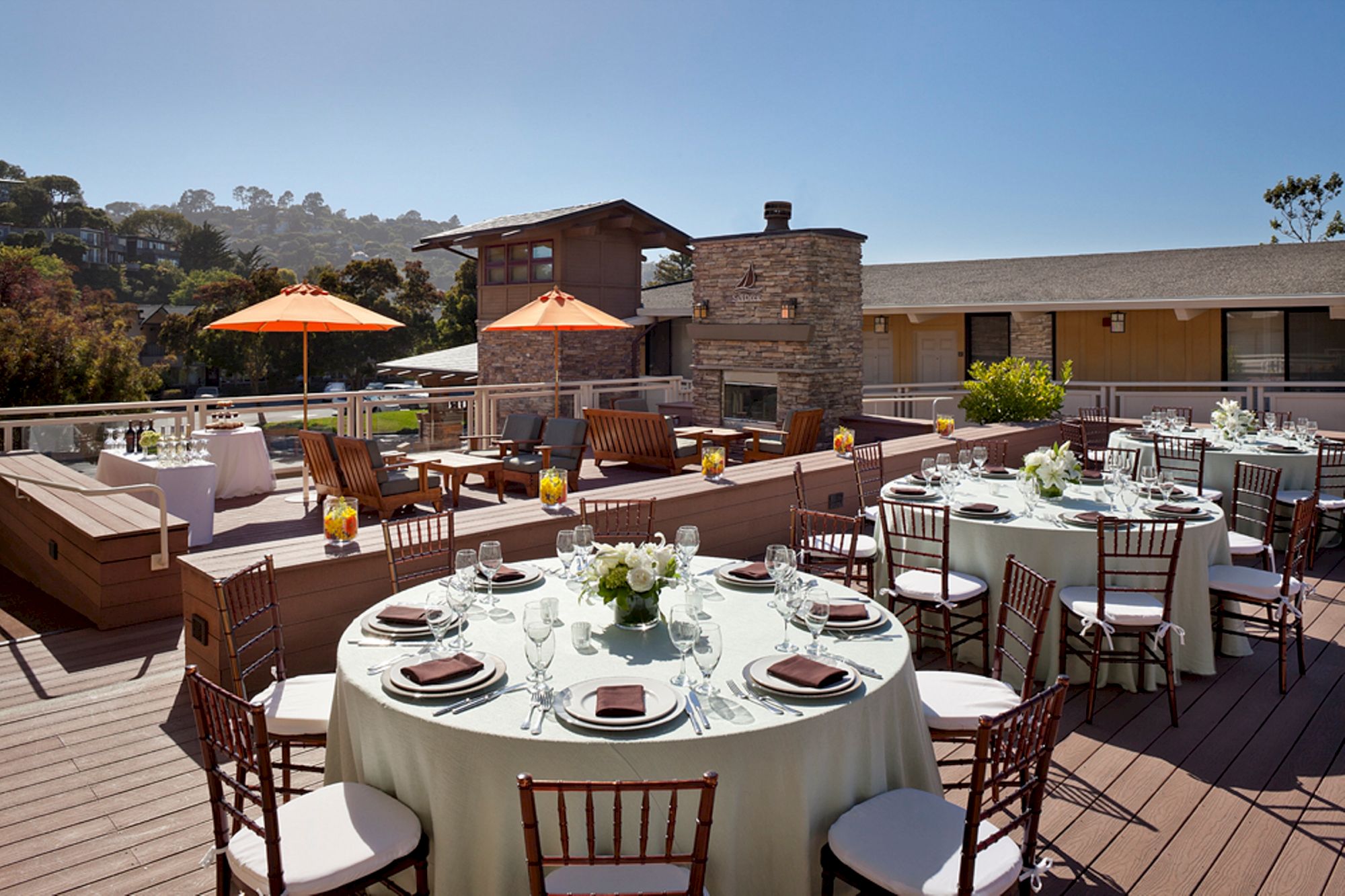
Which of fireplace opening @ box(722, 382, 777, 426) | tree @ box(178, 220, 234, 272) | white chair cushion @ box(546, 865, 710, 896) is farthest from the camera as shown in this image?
tree @ box(178, 220, 234, 272)

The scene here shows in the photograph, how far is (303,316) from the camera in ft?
28.1

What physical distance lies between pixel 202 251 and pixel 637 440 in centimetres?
8012

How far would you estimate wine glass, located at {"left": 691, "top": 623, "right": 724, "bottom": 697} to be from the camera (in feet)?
8.36

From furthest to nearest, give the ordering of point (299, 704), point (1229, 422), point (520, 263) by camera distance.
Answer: point (520, 263), point (1229, 422), point (299, 704)

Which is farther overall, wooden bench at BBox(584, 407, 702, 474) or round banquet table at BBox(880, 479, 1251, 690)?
wooden bench at BBox(584, 407, 702, 474)

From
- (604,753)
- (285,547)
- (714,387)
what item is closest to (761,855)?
(604,753)

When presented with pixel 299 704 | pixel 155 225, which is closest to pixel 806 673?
pixel 299 704

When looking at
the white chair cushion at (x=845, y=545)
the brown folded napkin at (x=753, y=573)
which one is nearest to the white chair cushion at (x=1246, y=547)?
the white chair cushion at (x=845, y=545)

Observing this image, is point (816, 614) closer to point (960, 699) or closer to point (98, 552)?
point (960, 699)

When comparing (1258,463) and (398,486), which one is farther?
(398,486)

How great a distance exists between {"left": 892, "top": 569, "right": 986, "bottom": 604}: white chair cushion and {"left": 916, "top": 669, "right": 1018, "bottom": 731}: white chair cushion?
1.25m

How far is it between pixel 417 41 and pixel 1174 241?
1194 inches

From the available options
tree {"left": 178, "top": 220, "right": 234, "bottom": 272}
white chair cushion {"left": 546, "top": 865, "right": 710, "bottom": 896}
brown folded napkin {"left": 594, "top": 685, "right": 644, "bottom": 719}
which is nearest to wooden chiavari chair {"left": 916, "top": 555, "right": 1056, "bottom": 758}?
brown folded napkin {"left": 594, "top": 685, "right": 644, "bottom": 719}

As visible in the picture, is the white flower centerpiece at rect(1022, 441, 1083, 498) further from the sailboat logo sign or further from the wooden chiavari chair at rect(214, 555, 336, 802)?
the sailboat logo sign
